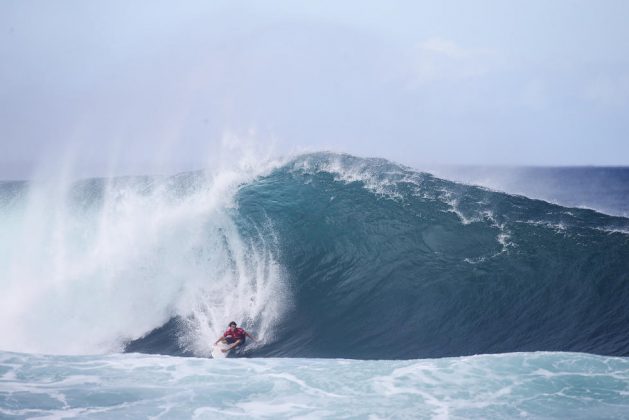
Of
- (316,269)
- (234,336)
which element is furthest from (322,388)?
(316,269)

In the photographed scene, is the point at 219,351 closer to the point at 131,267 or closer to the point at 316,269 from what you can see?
the point at 316,269

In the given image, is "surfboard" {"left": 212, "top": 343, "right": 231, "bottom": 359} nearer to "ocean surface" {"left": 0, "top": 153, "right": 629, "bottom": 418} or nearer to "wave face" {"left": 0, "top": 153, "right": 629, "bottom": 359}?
"ocean surface" {"left": 0, "top": 153, "right": 629, "bottom": 418}

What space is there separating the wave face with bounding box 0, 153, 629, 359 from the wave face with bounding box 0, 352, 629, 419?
798 millimetres

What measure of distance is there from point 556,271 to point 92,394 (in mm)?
10914

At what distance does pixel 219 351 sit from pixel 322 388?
125 inches

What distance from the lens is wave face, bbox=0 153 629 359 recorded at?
35.8 feet

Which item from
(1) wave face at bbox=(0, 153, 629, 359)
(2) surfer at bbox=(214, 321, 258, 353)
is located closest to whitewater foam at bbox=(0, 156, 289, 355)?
(1) wave face at bbox=(0, 153, 629, 359)

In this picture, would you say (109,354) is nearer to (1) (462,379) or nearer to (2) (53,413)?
(2) (53,413)

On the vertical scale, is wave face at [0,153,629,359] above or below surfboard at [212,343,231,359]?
above

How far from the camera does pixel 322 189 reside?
57.2 feet

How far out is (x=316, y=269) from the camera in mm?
13773

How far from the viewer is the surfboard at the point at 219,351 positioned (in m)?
10.5

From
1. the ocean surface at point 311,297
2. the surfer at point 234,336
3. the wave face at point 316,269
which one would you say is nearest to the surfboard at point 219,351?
the surfer at point 234,336

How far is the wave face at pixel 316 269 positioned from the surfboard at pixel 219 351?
461mm
